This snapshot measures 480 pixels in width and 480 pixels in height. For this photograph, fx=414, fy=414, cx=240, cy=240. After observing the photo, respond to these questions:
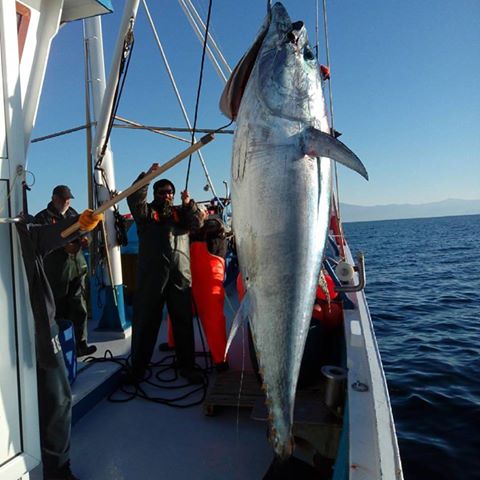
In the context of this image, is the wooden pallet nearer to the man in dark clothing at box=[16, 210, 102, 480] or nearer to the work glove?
the man in dark clothing at box=[16, 210, 102, 480]

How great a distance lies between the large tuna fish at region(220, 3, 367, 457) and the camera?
1.34 metres

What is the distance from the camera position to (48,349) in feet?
7.16

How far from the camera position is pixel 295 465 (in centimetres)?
239

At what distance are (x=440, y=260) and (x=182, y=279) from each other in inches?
1009

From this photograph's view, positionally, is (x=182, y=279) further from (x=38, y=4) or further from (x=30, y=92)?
(x=38, y=4)

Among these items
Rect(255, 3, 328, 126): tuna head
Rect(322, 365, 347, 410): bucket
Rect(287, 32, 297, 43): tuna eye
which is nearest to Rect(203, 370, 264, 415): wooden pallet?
Rect(322, 365, 347, 410): bucket

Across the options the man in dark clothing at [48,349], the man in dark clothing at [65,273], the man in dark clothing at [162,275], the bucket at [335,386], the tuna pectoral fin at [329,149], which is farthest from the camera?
the man in dark clothing at [65,273]

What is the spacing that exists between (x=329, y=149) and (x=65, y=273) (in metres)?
4.16

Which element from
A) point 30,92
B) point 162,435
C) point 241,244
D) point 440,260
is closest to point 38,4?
point 30,92

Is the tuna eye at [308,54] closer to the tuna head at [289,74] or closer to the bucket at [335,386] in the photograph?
Result: the tuna head at [289,74]

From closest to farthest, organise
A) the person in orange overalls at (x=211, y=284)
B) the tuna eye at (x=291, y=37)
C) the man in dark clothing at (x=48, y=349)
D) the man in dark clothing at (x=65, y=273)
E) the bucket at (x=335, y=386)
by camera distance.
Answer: the tuna eye at (x=291, y=37) → the man in dark clothing at (x=48, y=349) → the bucket at (x=335, y=386) → the person in orange overalls at (x=211, y=284) → the man in dark clothing at (x=65, y=273)

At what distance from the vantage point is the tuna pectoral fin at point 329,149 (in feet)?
4.24

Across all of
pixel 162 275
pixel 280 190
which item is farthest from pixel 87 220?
pixel 162 275

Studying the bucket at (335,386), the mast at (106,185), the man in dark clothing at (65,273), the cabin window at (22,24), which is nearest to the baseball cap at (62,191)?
the man in dark clothing at (65,273)
